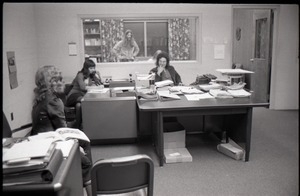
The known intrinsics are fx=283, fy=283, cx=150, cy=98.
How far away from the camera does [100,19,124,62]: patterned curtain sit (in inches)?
201

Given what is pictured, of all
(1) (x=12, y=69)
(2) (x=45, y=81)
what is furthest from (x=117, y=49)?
Result: (2) (x=45, y=81)

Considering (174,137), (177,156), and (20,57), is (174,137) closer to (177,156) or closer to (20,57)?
(177,156)

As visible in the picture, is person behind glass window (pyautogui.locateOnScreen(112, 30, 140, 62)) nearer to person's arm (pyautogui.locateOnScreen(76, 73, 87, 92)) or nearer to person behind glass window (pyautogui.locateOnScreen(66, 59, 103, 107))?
person behind glass window (pyautogui.locateOnScreen(66, 59, 103, 107))

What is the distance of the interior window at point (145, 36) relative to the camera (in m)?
4.95

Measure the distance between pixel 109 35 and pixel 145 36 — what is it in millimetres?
698

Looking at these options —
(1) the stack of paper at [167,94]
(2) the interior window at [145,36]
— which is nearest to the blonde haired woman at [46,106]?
(1) the stack of paper at [167,94]

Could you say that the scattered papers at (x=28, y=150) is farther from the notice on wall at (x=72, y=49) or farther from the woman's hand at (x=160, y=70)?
the notice on wall at (x=72, y=49)

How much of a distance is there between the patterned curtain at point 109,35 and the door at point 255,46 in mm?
2121

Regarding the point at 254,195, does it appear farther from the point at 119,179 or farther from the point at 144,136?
the point at 144,136

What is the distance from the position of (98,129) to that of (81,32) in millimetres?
2027

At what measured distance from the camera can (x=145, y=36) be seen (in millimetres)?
5133

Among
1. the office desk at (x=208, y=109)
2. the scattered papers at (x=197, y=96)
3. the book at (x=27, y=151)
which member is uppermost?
the book at (x=27, y=151)

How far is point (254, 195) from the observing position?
2.06m

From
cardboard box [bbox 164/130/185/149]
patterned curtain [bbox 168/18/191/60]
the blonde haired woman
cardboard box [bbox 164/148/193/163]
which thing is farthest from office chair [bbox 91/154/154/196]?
patterned curtain [bbox 168/18/191/60]
